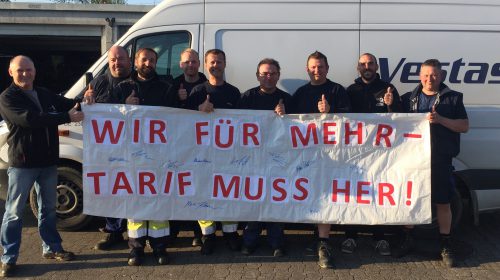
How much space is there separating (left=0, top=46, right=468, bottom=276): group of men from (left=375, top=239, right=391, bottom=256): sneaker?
0.5 inches

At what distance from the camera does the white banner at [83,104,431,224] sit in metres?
4.28

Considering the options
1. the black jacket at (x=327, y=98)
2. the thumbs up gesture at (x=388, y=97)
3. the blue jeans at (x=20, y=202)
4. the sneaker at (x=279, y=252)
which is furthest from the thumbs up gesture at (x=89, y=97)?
the thumbs up gesture at (x=388, y=97)

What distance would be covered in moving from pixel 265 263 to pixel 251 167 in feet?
2.94

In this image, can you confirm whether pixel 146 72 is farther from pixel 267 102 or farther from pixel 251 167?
pixel 251 167

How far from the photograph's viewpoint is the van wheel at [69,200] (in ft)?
16.3

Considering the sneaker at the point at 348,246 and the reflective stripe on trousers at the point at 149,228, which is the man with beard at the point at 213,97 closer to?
the reflective stripe on trousers at the point at 149,228

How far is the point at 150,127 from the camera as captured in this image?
4.29 m

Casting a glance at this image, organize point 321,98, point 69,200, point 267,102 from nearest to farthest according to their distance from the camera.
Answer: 1. point 321,98
2. point 267,102
3. point 69,200

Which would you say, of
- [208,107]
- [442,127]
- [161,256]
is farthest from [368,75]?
[161,256]

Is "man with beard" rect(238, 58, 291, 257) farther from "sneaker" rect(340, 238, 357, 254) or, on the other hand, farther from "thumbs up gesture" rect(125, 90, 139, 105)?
"thumbs up gesture" rect(125, 90, 139, 105)

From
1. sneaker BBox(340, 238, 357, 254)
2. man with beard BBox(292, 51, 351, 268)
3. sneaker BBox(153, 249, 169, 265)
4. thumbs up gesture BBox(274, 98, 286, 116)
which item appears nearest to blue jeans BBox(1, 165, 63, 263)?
sneaker BBox(153, 249, 169, 265)

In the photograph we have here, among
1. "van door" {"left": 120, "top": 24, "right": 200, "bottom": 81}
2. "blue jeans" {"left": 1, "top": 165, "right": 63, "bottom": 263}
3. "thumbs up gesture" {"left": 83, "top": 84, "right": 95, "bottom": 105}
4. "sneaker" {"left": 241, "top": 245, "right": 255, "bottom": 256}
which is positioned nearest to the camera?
"blue jeans" {"left": 1, "top": 165, "right": 63, "bottom": 263}

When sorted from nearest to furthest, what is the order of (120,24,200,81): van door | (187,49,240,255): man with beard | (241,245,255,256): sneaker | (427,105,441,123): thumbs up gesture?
(427,105,441,123): thumbs up gesture, (187,49,240,255): man with beard, (241,245,255,256): sneaker, (120,24,200,81): van door

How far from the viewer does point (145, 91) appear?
4.34m
